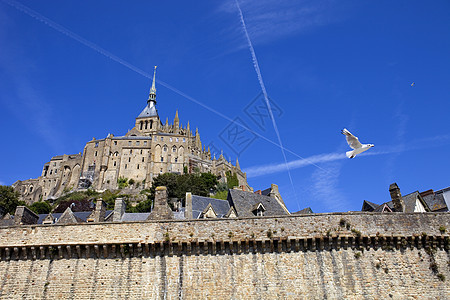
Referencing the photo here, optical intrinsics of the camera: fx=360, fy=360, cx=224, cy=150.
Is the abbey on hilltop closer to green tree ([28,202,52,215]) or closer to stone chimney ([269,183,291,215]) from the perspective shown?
green tree ([28,202,52,215])

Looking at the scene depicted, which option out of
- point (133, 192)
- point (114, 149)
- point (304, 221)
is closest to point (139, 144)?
point (114, 149)

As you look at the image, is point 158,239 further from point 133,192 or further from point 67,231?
point 133,192

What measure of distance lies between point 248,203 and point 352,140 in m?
13.3

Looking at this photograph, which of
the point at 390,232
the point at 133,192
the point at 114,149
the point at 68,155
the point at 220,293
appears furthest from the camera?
the point at 68,155

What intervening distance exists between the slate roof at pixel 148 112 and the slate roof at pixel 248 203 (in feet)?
325

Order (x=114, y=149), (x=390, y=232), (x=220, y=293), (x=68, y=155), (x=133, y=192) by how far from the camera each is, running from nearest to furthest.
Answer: (x=220, y=293)
(x=390, y=232)
(x=133, y=192)
(x=114, y=149)
(x=68, y=155)

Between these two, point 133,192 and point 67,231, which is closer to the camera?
point 67,231

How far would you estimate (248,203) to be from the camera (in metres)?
30.3

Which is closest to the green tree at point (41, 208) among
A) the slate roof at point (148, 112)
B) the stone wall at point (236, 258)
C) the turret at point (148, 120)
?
the stone wall at point (236, 258)

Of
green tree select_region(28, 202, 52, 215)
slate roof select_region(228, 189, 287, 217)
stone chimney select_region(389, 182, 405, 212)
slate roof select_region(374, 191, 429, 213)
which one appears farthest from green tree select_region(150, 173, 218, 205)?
stone chimney select_region(389, 182, 405, 212)

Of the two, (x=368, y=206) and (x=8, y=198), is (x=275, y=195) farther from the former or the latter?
(x=8, y=198)

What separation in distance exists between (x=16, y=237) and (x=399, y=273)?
19.8 meters

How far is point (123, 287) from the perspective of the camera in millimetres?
17703

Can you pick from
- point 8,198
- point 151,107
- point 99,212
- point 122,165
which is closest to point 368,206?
point 99,212
